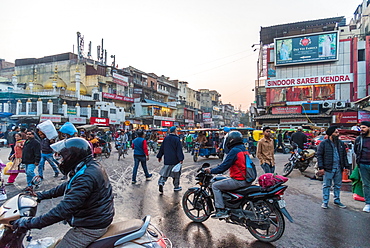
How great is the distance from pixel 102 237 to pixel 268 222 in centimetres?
266

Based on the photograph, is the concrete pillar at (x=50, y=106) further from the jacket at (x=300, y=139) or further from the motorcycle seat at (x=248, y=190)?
the motorcycle seat at (x=248, y=190)

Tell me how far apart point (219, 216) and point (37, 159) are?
18.4 feet

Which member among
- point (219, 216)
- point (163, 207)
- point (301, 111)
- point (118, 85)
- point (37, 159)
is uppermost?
point (118, 85)

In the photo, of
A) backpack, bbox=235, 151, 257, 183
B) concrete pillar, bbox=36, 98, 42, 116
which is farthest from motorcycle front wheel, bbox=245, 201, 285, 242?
concrete pillar, bbox=36, 98, 42, 116

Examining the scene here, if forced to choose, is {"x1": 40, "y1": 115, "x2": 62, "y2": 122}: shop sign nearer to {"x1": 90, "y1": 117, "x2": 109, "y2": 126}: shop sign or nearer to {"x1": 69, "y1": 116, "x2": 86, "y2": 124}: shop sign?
{"x1": 69, "y1": 116, "x2": 86, "y2": 124}: shop sign

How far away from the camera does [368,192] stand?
17.4ft

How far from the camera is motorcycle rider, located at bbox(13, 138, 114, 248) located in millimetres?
2104

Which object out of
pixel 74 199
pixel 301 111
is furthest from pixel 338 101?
pixel 74 199

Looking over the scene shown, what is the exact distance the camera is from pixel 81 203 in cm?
212

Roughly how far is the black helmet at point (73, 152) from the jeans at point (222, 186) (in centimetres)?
243

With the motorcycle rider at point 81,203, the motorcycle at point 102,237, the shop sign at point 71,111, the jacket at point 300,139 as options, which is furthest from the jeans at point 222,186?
the shop sign at point 71,111

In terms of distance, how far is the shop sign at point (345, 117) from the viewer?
31.3 metres

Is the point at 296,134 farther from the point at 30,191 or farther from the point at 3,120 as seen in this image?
the point at 3,120

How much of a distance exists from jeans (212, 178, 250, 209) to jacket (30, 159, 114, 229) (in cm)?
225
